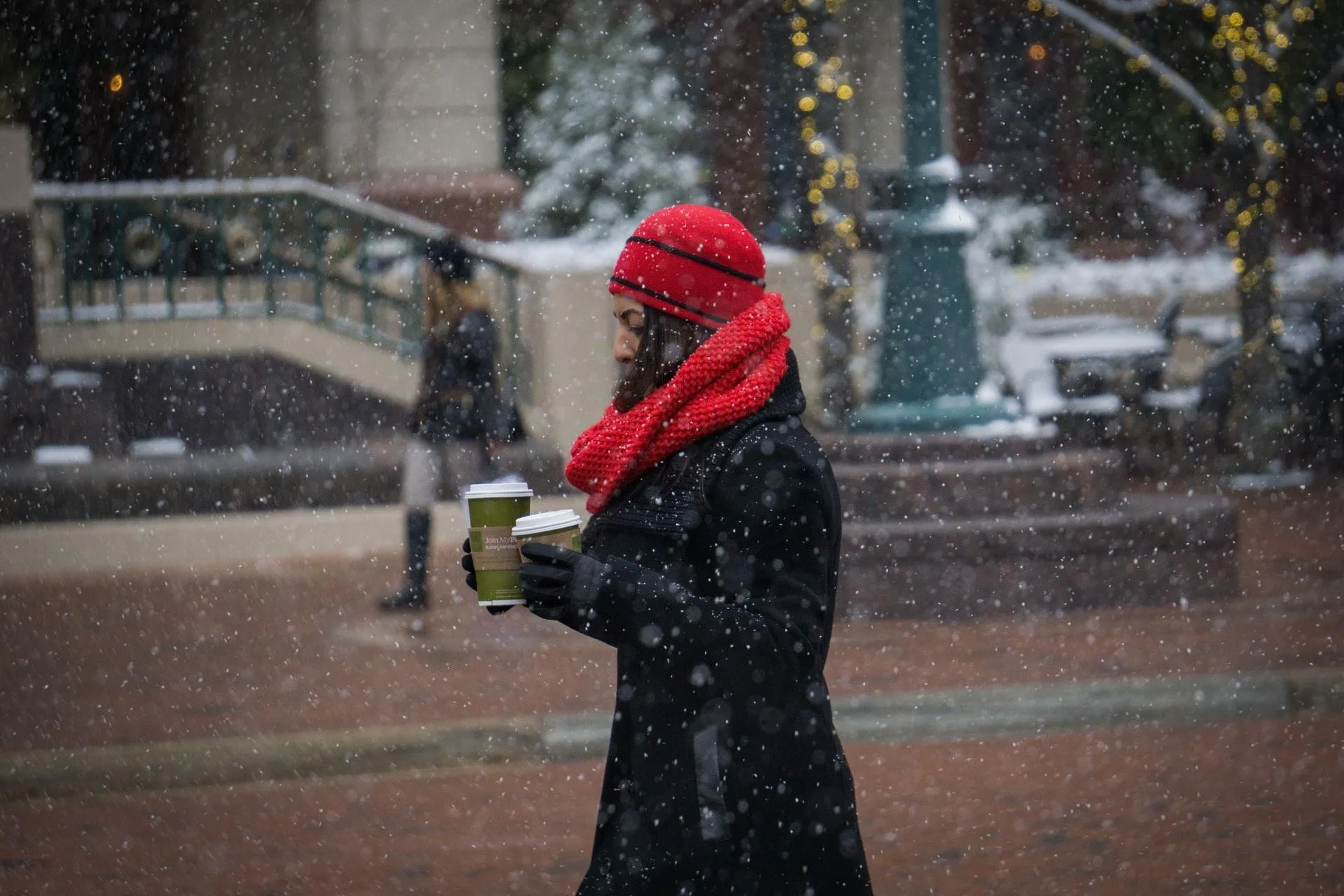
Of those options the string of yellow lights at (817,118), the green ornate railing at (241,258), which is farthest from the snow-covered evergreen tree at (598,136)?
the green ornate railing at (241,258)

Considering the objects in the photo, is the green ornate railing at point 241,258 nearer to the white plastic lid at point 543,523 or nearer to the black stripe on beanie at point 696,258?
the black stripe on beanie at point 696,258

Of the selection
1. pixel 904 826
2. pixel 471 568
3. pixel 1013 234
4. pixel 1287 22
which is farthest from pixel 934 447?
pixel 1013 234

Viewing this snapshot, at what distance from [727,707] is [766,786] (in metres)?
0.13

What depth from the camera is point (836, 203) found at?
19.7m

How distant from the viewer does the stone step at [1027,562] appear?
8328 millimetres

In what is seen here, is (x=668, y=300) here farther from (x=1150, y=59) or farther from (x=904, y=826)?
(x=1150, y=59)

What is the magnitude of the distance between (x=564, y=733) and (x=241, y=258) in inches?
402

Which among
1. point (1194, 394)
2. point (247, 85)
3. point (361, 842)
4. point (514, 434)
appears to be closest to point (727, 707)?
point (361, 842)

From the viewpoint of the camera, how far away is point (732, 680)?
2.43m

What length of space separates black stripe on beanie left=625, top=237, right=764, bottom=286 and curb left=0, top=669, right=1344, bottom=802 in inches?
148

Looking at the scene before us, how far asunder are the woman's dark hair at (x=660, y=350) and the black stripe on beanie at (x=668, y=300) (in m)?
0.02

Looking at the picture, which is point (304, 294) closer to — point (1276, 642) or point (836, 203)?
point (836, 203)

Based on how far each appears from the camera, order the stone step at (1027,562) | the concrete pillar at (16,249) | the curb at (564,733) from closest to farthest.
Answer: the curb at (564,733), the stone step at (1027,562), the concrete pillar at (16,249)

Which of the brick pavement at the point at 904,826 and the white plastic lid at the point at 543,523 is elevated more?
the white plastic lid at the point at 543,523
